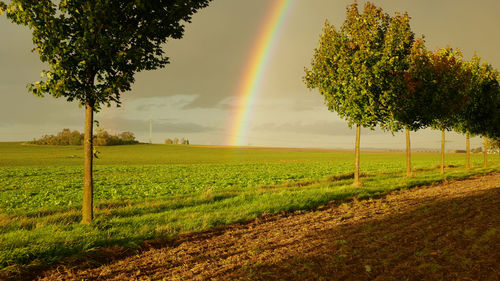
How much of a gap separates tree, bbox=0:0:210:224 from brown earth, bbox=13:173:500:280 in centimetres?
491

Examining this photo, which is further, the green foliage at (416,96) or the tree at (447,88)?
the tree at (447,88)

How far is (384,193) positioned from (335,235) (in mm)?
10675

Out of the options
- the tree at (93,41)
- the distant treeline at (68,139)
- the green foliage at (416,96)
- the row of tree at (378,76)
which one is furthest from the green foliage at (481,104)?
the distant treeline at (68,139)

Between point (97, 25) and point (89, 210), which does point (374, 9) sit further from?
point (89, 210)

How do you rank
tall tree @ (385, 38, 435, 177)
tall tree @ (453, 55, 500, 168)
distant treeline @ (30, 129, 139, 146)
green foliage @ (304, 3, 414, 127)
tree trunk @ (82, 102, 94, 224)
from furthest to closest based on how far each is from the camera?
distant treeline @ (30, 129, 139, 146) → tall tree @ (453, 55, 500, 168) → tall tree @ (385, 38, 435, 177) → green foliage @ (304, 3, 414, 127) → tree trunk @ (82, 102, 94, 224)

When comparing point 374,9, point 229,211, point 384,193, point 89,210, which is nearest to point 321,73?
point 374,9

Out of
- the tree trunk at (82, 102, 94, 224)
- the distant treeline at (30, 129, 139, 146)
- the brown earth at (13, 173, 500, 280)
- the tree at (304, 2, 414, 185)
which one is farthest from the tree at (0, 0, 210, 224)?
the distant treeline at (30, 129, 139, 146)

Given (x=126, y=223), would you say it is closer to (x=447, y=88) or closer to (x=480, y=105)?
(x=447, y=88)

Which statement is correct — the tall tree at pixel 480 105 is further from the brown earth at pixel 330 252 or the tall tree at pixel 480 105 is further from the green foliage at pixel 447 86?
the brown earth at pixel 330 252

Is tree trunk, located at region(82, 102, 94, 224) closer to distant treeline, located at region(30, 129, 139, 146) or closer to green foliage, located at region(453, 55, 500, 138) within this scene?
green foliage, located at region(453, 55, 500, 138)

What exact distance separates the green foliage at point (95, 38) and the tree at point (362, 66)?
12698 mm

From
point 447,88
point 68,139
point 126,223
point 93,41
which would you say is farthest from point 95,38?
point 68,139

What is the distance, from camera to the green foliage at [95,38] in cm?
912

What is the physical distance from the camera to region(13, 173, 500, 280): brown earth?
6.05m
